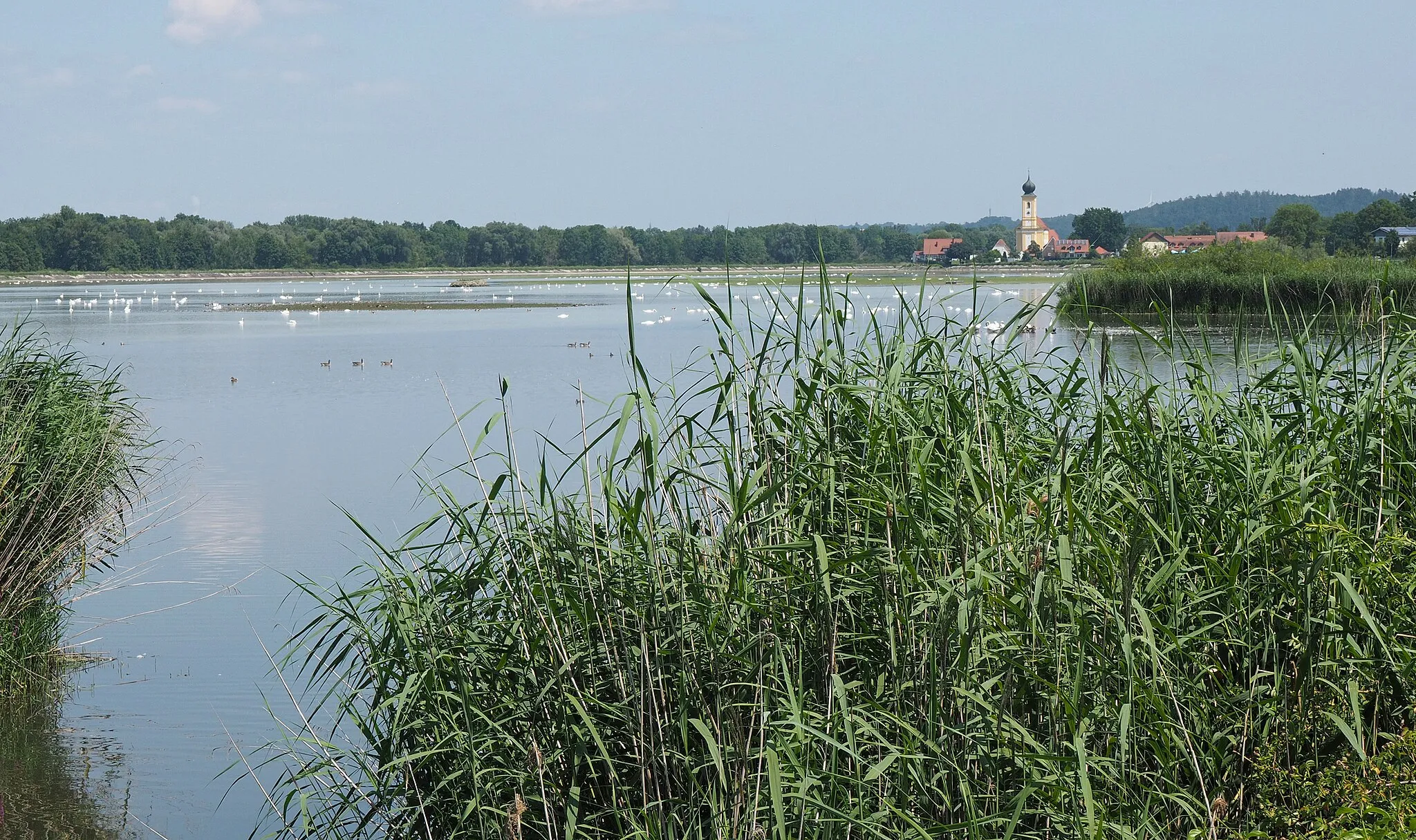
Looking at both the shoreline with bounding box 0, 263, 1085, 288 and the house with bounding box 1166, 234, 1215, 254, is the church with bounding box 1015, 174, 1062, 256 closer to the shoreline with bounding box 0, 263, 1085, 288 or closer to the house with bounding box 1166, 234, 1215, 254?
the house with bounding box 1166, 234, 1215, 254

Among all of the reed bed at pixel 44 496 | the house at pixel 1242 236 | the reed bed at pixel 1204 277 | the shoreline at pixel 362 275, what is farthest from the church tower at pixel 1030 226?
the reed bed at pixel 44 496

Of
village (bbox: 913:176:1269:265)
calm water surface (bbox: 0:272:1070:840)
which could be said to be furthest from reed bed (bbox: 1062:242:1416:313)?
village (bbox: 913:176:1269:265)

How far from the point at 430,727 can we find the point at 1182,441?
3.30 meters

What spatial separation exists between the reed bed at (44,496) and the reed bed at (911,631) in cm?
303

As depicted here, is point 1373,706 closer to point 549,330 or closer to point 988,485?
point 988,485

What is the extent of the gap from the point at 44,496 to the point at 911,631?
5931mm

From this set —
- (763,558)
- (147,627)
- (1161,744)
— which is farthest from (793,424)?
(147,627)

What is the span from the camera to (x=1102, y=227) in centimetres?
13125

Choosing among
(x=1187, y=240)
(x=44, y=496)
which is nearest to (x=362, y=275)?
(x=1187, y=240)

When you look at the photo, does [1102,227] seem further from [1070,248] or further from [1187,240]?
[1187,240]

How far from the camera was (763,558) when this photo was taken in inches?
186

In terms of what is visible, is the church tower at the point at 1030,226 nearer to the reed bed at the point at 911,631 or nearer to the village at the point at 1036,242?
the village at the point at 1036,242

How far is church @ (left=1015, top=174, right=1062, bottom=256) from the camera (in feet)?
566

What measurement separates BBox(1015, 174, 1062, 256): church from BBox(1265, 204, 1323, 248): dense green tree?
5732cm
